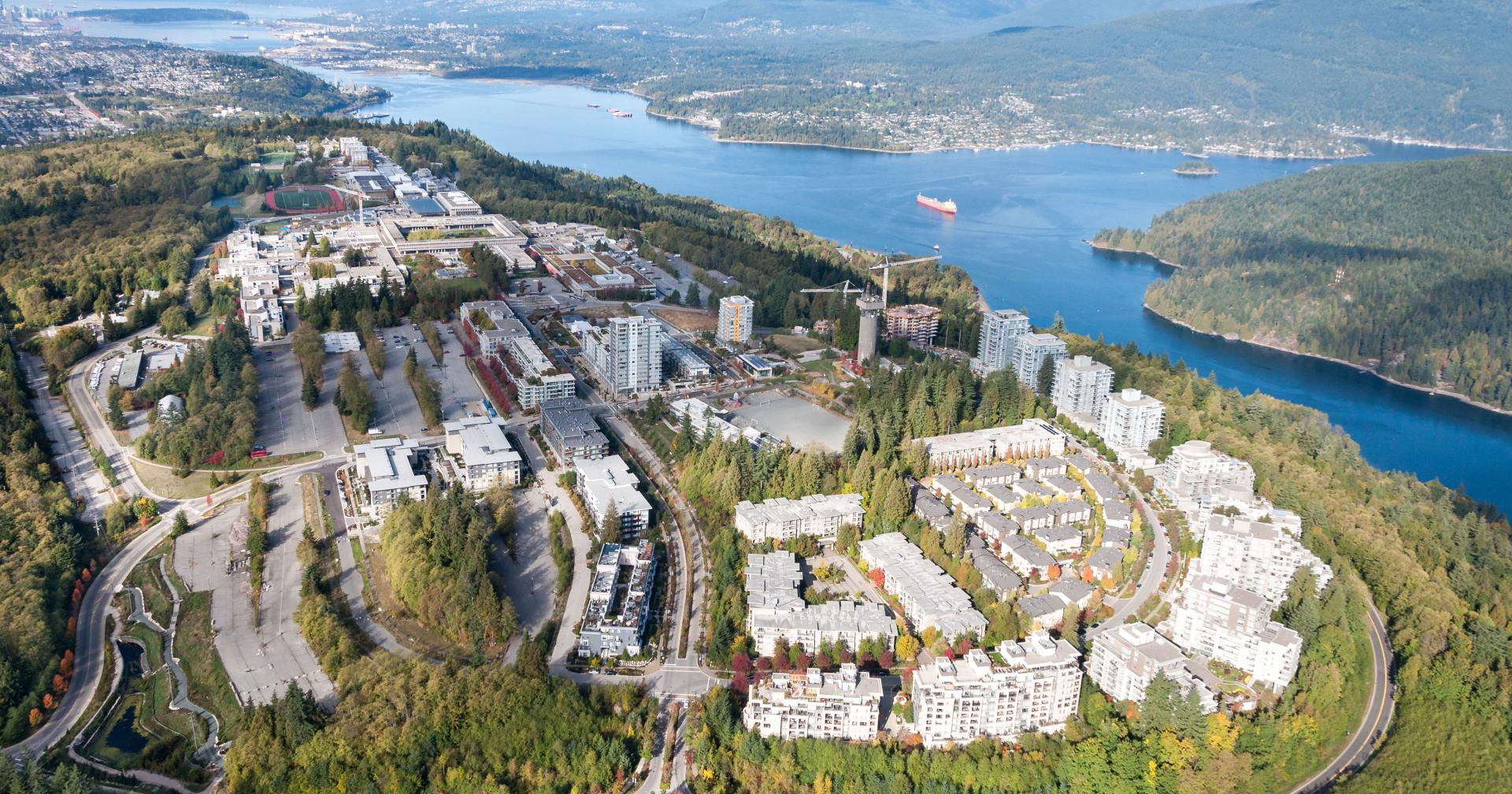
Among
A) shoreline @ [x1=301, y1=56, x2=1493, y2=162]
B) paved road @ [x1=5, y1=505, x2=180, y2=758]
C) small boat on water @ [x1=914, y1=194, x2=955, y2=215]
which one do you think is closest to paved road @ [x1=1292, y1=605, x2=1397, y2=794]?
paved road @ [x1=5, y1=505, x2=180, y2=758]

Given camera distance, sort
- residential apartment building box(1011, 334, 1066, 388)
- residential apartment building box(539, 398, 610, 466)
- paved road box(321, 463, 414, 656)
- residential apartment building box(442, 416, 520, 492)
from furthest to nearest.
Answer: residential apartment building box(1011, 334, 1066, 388), residential apartment building box(539, 398, 610, 466), residential apartment building box(442, 416, 520, 492), paved road box(321, 463, 414, 656)

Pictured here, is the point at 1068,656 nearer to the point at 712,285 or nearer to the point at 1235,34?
the point at 712,285

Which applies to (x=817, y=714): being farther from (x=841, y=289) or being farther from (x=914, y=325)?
(x=841, y=289)

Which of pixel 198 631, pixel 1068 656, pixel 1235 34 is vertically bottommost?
pixel 198 631

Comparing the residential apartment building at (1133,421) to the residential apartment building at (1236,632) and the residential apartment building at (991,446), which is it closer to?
the residential apartment building at (991,446)


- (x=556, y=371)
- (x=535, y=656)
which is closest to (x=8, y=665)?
(x=535, y=656)

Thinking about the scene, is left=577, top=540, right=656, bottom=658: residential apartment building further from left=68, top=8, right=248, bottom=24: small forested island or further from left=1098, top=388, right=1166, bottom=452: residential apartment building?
left=68, top=8, right=248, bottom=24: small forested island
